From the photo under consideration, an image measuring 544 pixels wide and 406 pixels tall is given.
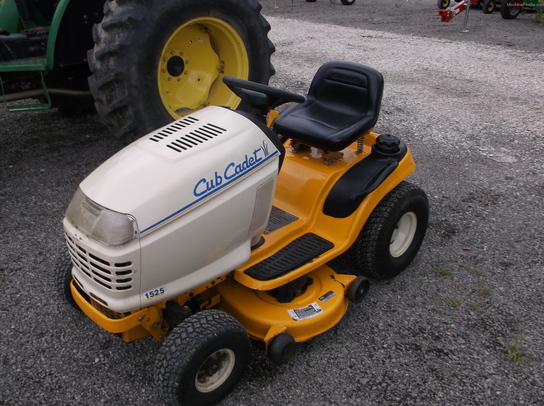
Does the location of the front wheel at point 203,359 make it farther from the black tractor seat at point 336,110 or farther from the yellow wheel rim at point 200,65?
the yellow wheel rim at point 200,65

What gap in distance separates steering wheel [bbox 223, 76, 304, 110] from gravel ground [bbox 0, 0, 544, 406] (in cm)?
110

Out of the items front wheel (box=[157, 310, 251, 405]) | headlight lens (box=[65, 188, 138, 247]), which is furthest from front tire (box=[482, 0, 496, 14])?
headlight lens (box=[65, 188, 138, 247])

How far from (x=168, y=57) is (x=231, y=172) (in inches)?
75.8

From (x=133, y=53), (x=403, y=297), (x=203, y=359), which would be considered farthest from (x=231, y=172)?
(x=133, y=53)

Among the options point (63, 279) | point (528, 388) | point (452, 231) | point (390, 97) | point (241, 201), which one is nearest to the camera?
point (241, 201)

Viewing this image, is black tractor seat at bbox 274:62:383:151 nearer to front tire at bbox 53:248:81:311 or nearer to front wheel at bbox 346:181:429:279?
front wheel at bbox 346:181:429:279

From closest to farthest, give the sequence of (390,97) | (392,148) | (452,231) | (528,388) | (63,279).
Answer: (528,388)
(63,279)
(392,148)
(452,231)
(390,97)

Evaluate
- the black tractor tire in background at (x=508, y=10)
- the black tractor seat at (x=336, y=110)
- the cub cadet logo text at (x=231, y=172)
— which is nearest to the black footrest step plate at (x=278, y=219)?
the black tractor seat at (x=336, y=110)

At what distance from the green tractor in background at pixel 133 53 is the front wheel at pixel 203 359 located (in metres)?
1.77

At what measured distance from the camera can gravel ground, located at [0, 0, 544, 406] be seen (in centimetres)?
211

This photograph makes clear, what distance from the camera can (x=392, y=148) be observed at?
8.64 ft

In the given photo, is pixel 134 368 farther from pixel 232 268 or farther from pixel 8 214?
pixel 8 214

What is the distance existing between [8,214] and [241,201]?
208 cm

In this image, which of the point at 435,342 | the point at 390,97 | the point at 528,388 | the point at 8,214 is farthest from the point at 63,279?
the point at 390,97
